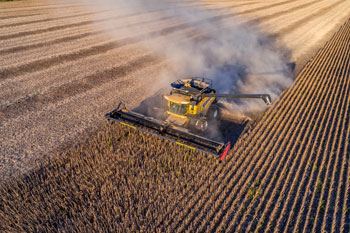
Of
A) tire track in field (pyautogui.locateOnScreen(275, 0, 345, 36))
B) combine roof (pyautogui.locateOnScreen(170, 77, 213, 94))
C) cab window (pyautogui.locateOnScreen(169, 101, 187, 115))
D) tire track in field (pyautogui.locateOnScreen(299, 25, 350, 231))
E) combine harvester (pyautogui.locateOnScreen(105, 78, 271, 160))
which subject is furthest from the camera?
A: tire track in field (pyautogui.locateOnScreen(275, 0, 345, 36))

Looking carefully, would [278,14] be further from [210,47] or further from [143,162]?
[143,162]

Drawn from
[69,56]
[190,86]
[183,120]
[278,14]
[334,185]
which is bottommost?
[334,185]

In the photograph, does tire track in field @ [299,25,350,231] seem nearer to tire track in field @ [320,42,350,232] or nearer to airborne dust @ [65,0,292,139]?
tire track in field @ [320,42,350,232]

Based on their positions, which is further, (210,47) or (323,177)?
(210,47)

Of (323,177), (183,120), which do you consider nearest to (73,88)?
(183,120)

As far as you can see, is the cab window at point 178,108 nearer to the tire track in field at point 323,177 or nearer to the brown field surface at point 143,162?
the brown field surface at point 143,162

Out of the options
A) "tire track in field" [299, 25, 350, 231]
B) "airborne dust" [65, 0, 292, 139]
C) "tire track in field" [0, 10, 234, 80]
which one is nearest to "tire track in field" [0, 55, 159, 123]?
"airborne dust" [65, 0, 292, 139]

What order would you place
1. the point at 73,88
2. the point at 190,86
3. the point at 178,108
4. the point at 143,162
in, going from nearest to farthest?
the point at 143,162
the point at 178,108
the point at 190,86
the point at 73,88
